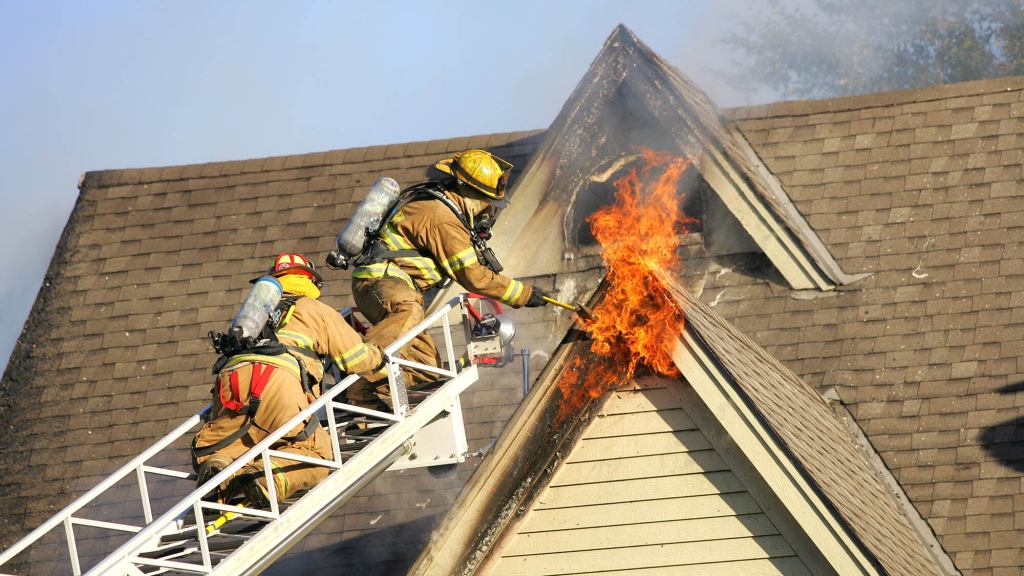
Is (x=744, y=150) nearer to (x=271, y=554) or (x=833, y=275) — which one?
(x=833, y=275)

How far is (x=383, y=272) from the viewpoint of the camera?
35.6ft

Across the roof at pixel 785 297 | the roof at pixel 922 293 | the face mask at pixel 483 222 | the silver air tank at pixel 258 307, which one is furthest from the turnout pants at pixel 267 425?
the roof at pixel 922 293

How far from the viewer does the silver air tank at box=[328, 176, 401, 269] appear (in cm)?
1083

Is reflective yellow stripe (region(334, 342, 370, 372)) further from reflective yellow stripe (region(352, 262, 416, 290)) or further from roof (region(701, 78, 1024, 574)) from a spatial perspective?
roof (region(701, 78, 1024, 574))

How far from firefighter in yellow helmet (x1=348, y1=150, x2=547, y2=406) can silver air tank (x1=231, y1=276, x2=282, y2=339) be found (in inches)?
42.1

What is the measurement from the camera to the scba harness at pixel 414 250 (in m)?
10.8

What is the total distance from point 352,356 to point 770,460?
9.39 ft

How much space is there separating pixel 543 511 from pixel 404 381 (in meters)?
1.51

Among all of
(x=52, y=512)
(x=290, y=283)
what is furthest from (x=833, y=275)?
(x=52, y=512)

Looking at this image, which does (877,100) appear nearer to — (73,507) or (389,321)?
(389,321)

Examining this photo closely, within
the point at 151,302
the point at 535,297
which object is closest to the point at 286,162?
the point at 151,302

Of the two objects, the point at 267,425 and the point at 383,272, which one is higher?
the point at 383,272

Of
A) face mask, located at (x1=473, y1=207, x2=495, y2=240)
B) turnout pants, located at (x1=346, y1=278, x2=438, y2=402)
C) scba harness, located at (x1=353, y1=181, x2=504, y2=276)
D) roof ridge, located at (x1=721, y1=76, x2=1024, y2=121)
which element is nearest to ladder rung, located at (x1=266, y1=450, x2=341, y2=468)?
turnout pants, located at (x1=346, y1=278, x2=438, y2=402)

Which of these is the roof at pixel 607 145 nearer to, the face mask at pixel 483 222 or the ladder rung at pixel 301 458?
the face mask at pixel 483 222
